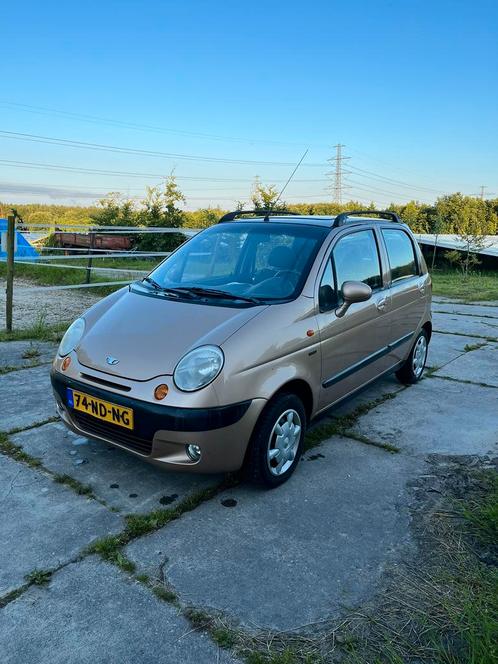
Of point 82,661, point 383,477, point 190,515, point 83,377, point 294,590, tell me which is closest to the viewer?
point 82,661

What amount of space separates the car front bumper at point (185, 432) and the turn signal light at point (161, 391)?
4cm

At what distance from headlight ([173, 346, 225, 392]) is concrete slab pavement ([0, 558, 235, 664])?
930mm

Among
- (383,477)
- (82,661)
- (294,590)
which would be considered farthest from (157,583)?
(383,477)

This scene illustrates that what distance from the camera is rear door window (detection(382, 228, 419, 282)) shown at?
443 centimetres

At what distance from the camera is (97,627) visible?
1973 mm

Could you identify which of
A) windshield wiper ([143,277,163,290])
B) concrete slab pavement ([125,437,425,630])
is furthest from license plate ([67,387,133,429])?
windshield wiper ([143,277,163,290])

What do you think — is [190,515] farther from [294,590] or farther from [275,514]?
[294,590]

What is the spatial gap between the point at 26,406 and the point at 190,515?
205 cm

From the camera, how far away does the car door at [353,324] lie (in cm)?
340

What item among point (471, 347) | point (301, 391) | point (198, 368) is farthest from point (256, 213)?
point (471, 347)

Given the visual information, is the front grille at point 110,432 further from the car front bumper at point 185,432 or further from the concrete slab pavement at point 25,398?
the concrete slab pavement at point 25,398

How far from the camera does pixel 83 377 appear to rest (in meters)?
2.93

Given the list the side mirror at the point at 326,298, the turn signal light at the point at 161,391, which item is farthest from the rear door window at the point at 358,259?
the turn signal light at the point at 161,391

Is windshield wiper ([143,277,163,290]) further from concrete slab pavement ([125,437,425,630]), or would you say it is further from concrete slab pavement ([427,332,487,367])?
concrete slab pavement ([427,332,487,367])
